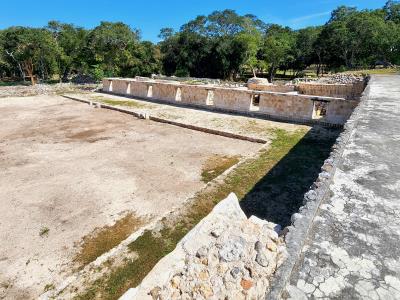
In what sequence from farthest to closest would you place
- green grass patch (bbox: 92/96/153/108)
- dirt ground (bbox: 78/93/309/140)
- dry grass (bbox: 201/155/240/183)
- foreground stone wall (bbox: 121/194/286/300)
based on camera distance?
green grass patch (bbox: 92/96/153/108) < dirt ground (bbox: 78/93/309/140) < dry grass (bbox: 201/155/240/183) < foreground stone wall (bbox: 121/194/286/300)

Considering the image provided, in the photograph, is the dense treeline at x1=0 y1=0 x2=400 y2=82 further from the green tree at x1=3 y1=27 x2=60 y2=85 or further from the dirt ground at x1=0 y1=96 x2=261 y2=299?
the dirt ground at x1=0 y1=96 x2=261 y2=299

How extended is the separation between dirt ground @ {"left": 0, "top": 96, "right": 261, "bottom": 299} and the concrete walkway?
3.47m

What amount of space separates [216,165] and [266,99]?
6248 mm

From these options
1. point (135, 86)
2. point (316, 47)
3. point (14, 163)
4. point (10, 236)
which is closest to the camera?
point (10, 236)

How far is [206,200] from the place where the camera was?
20.4 ft

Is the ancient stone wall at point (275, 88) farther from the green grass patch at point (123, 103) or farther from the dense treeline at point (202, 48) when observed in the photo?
the dense treeline at point (202, 48)

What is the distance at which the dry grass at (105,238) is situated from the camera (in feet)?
15.5

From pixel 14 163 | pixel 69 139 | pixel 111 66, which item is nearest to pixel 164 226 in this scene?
pixel 14 163

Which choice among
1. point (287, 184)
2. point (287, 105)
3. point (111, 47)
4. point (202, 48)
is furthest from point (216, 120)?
point (202, 48)

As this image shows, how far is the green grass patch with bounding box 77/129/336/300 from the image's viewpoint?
4.13 meters

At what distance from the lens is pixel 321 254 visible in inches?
106

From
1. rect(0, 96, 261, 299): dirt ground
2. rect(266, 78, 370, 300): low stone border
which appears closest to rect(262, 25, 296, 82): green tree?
rect(0, 96, 261, 299): dirt ground

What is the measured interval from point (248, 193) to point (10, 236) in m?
4.74

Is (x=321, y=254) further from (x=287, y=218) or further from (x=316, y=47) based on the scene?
(x=316, y=47)
